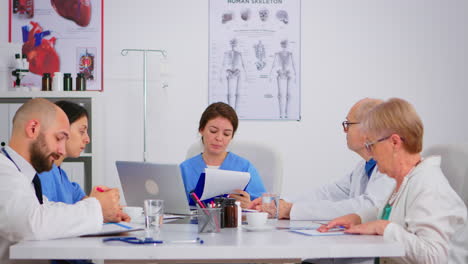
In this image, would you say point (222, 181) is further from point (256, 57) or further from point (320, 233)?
point (256, 57)

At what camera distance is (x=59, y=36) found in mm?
4785

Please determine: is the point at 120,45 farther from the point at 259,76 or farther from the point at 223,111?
the point at 223,111

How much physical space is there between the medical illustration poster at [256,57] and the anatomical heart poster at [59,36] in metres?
0.90

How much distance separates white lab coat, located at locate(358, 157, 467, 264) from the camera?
178 centimetres

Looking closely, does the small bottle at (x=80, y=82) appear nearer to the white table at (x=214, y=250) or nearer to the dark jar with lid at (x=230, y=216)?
the dark jar with lid at (x=230, y=216)

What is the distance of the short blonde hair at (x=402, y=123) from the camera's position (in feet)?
6.48

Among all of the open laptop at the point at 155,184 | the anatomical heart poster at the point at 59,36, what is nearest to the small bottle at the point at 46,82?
the anatomical heart poster at the point at 59,36

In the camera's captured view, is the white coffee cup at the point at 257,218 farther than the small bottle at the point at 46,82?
No

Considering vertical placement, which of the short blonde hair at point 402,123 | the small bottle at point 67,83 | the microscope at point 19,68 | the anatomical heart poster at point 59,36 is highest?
the anatomical heart poster at point 59,36

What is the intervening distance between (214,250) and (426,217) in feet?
2.14

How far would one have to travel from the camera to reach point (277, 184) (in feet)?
11.4

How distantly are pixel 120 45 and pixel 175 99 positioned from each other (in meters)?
0.60

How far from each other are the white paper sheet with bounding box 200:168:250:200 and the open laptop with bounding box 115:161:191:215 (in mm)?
122

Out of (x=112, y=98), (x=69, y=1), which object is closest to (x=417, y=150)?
(x=112, y=98)
